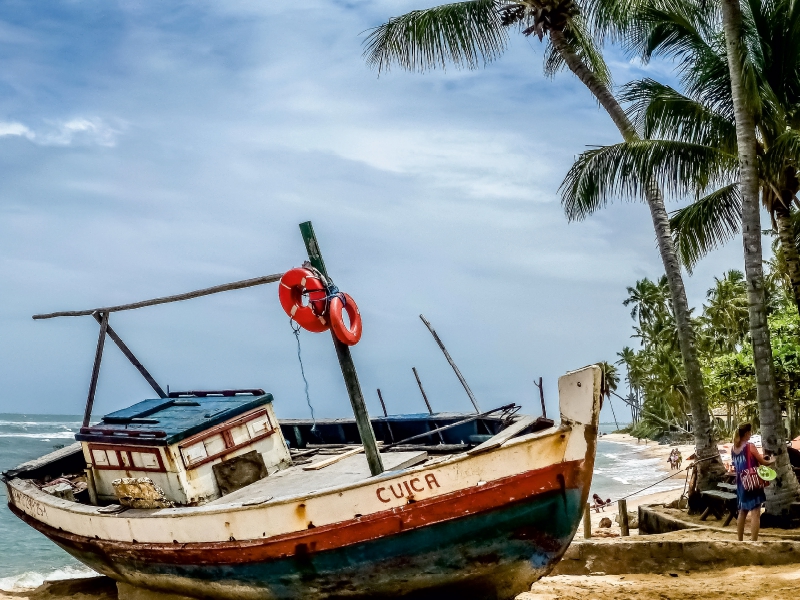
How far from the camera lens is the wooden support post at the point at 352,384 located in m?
8.74

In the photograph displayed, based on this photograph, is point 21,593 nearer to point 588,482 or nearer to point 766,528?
point 588,482

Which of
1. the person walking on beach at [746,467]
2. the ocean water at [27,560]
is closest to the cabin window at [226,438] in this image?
the person walking on beach at [746,467]

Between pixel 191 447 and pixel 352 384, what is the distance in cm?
269

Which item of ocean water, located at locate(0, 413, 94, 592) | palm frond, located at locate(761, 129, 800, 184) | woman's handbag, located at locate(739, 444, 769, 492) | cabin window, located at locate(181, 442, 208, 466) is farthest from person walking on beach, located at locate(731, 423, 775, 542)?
ocean water, located at locate(0, 413, 94, 592)

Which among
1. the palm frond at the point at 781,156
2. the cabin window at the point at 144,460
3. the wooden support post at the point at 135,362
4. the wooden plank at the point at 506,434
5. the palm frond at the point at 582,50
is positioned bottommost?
the wooden plank at the point at 506,434

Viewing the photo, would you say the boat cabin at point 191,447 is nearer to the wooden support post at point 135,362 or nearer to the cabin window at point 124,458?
the cabin window at point 124,458

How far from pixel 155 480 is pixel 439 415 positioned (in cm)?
542

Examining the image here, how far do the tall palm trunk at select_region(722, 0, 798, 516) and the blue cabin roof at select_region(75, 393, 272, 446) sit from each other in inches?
304

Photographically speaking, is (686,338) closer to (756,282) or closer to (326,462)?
(756,282)

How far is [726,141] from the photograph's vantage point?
13.8 meters

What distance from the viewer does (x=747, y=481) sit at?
997cm

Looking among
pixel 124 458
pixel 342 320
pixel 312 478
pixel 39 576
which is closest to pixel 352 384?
pixel 342 320

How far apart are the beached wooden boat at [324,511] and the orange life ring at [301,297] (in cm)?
146

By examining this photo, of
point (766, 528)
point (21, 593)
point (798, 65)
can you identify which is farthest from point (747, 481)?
point (21, 593)
